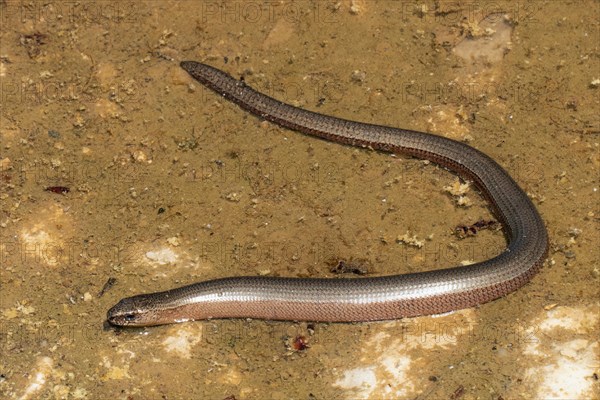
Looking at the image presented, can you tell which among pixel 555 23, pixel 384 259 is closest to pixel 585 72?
pixel 555 23

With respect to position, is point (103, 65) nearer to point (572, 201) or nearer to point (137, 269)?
point (137, 269)

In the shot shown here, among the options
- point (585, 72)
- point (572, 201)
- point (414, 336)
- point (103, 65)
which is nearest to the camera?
point (414, 336)

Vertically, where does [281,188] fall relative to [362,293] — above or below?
above

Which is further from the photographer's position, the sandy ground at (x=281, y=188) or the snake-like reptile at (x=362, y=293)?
the snake-like reptile at (x=362, y=293)

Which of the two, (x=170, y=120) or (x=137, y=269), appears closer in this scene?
(x=137, y=269)

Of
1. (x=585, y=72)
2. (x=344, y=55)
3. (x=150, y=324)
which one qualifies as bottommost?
(x=150, y=324)

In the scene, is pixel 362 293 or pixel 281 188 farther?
pixel 281 188

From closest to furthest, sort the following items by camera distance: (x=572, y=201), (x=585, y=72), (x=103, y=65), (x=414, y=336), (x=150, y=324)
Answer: (x=414, y=336)
(x=150, y=324)
(x=572, y=201)
(x=585, y=72)
(x=103, y=65)

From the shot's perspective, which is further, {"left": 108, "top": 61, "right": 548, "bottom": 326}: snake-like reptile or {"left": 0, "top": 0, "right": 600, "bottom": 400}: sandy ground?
{"left": 108, "top": 61, "right": 548, "bottom": 326}: snake-like reptile
